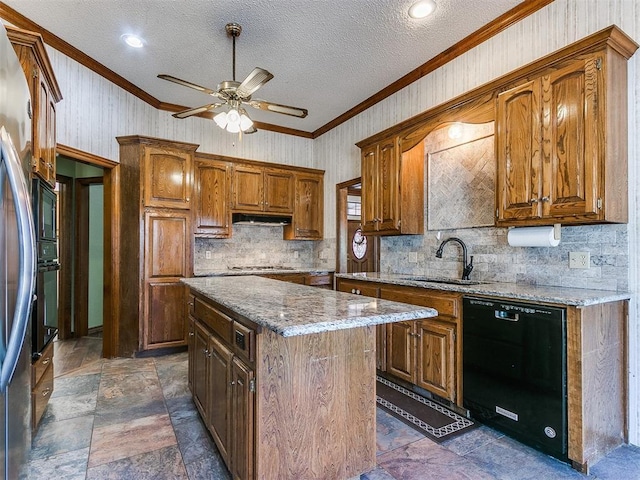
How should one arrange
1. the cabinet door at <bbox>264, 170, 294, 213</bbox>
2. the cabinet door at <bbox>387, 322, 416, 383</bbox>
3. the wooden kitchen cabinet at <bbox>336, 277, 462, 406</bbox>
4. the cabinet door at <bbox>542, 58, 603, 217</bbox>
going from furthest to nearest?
the cabinet door at <bbox>264, 170, 294, 213</bbox> < the cabinet door at <bbox>387, 322, 416, 383</bbox> < the wooden kitchen cabinet at <bbox>336, 277, 462, 406</bbox> < the cabinet door at <bbox>542, 58, 603, 217</bbox>

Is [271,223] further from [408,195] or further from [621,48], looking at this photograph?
[621,48]

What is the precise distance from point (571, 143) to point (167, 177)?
3641 mm

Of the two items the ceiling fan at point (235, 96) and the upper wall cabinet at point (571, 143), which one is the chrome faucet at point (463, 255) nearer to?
the upper wall cabinet at point (571, 143)

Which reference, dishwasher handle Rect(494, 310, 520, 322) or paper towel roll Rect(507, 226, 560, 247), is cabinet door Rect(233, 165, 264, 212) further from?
dishwasher handle Rect(494, 310, 520, 322)

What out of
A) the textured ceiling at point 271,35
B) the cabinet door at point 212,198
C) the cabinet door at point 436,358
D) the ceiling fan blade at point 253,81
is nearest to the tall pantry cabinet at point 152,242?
the cabinet door at point 212,198

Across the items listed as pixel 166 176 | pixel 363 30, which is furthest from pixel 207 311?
pixel 363 30

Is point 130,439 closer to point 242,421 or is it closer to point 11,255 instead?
point 242,421

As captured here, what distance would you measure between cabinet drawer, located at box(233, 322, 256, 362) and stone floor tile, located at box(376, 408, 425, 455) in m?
1.08

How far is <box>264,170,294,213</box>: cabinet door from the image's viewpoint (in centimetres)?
489

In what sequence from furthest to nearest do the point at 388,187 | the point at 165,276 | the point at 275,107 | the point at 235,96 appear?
the point at 165,276 < the point at 388,187 < the point at 275,107 < the point at 235,96

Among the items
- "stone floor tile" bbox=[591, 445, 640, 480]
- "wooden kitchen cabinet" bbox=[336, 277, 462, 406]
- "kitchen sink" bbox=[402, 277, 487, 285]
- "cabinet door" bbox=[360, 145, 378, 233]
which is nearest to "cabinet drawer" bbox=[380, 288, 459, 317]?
"wooden kitchen cabinet" bbox=[336, 277, 462, 406]

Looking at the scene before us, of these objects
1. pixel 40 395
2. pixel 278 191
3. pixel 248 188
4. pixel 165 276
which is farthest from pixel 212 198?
pixel 40 395

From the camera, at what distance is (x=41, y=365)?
2264 mm

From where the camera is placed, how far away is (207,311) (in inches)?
84.4
